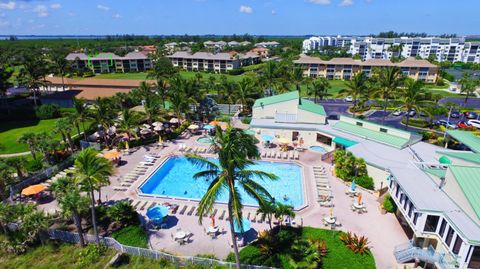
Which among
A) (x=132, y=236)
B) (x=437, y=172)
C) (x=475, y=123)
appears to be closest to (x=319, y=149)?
(x=437, y=172)

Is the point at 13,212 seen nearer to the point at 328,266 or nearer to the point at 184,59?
the point at 328,266

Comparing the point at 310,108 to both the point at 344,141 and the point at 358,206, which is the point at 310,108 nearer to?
the point at 344,141

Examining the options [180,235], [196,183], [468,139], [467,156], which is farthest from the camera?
[196,183]

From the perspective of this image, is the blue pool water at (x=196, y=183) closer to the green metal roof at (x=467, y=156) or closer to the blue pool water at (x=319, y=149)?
the blue pool water at (x=319, y=149)

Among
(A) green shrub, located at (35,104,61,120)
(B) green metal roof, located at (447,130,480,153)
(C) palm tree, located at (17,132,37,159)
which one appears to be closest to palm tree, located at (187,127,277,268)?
(C) palm tree, located at (17,132,37,159)

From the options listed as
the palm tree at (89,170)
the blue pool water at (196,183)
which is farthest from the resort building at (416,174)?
the palm tree at (89,170)

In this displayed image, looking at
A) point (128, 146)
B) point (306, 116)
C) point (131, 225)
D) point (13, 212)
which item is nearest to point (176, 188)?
point (131, 225)
